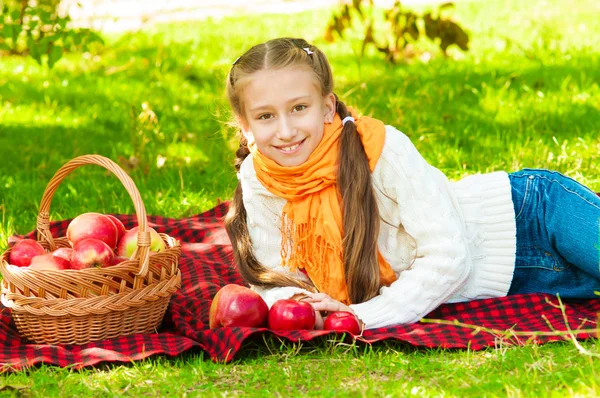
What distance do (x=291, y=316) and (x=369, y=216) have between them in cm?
50

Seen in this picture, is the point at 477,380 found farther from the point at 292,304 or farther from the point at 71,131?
the point at 71,131

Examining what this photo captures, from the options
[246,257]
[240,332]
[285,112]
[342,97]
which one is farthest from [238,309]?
[342,97]

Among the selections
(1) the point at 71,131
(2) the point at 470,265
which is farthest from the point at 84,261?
(1) the point at 71,131

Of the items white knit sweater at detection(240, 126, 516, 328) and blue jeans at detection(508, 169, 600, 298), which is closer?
white knit sweater at detection(240, 126, 516, 328)

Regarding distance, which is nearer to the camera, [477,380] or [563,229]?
[477,380]

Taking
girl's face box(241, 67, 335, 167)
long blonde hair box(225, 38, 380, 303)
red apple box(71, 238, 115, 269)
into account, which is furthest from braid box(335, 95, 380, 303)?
red apple box(71, 238, 115, 269)

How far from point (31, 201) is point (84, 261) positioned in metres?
2.06

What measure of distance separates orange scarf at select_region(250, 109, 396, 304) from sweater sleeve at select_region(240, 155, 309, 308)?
61mm

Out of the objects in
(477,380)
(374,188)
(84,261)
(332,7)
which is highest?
(332,7)

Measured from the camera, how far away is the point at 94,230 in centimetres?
355

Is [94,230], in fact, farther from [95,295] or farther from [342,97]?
[342,97]

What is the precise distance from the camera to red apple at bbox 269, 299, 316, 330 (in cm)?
327

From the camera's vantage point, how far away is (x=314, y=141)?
3484 millimetres

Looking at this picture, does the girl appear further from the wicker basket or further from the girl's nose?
the wicker basket
